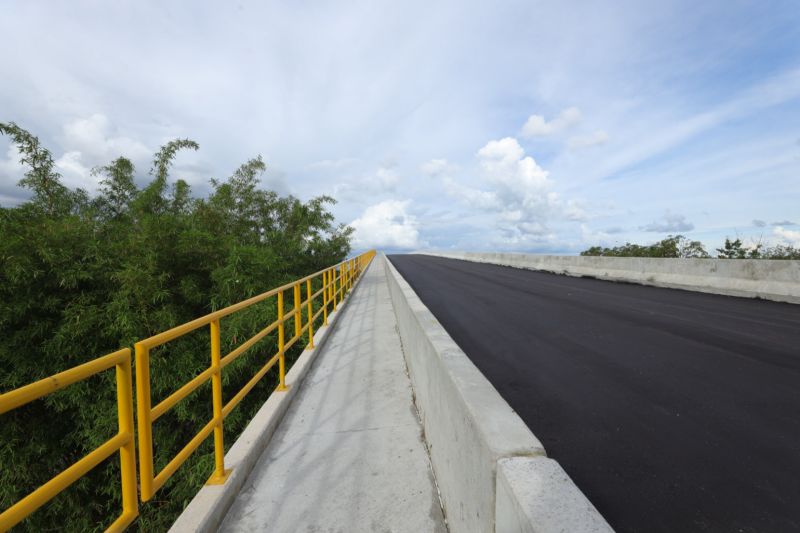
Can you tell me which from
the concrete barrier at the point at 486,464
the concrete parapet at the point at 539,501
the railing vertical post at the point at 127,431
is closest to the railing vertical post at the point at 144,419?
the railing vertical post at the point at 127,431

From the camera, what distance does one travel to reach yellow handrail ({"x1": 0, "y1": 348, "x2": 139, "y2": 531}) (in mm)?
1508

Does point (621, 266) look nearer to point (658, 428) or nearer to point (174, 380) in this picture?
point (658, 428)

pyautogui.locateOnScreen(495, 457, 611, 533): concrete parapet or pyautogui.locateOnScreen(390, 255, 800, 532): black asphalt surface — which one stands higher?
pyautogui.locateOnScreen(495, 457, 611, 533): concrete parapet

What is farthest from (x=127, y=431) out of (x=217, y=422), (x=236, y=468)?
(x=236, y=468)

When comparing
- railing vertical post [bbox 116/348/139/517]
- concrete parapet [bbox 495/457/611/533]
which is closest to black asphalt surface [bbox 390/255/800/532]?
concrete parapet [bbox 495/457/611/533]

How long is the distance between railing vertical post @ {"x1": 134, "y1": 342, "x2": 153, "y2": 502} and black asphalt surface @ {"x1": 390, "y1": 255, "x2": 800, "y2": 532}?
9.05 ft

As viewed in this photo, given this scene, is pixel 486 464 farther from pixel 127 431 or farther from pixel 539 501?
pixel 127 431

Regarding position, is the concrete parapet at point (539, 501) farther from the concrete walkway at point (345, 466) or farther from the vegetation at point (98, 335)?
the vegetation at point (98, 335)

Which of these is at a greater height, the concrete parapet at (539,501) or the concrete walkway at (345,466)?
the concrete parapet at (539,501)

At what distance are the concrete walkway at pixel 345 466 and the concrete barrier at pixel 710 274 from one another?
8257mm

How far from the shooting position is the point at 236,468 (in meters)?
3.38

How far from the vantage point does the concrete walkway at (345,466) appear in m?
2.99

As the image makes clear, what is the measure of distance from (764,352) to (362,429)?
16.6ft

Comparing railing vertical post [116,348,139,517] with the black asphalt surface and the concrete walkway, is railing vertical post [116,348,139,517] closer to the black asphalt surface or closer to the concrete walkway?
the concrete walkway
